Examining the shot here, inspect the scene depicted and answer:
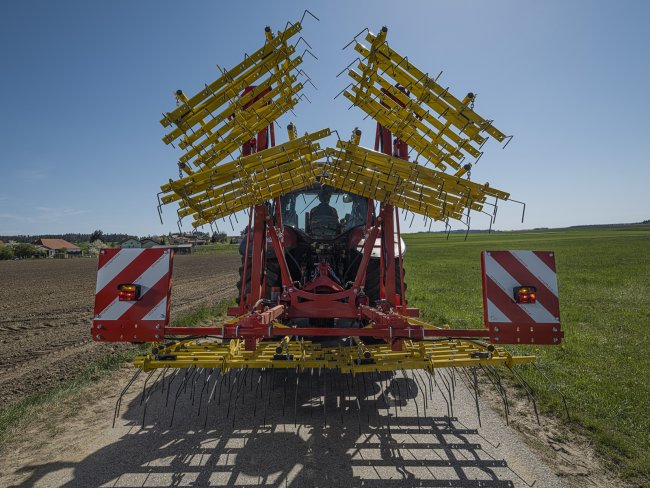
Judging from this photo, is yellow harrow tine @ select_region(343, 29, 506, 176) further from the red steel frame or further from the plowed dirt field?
the plowed dirt field

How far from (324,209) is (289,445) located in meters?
3.35

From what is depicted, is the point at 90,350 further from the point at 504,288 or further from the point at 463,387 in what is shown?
the point at 504,288

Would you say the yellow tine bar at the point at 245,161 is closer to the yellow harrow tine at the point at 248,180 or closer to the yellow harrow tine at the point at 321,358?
the yellow harrow tine at the point at 248,180

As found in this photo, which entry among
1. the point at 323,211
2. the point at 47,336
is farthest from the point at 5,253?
the point at 323,211

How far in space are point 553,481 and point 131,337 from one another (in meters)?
3.17

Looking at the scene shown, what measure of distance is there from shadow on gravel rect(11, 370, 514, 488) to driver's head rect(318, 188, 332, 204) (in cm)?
267

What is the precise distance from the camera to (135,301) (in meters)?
3.09

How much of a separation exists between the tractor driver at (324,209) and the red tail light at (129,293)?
116 inches

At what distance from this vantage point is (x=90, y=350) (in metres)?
5.90

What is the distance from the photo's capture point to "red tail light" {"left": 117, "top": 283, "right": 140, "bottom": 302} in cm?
308

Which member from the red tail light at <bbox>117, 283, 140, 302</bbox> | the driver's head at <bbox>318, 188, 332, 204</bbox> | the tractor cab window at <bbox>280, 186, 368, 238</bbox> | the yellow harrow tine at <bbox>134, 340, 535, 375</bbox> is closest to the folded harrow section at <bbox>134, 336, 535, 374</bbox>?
the yellow harrow tine at <bbox>134, 340, 535, 375</bbox>

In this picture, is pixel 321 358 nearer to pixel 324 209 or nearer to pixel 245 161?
pixel 245 161

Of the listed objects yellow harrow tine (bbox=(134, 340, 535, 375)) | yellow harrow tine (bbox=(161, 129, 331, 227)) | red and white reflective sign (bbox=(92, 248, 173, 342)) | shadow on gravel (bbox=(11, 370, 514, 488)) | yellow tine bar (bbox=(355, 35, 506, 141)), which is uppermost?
yellow tine bar (bbox=(355, 35, 506, 141))

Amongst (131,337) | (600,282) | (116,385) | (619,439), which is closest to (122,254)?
(131,337)
